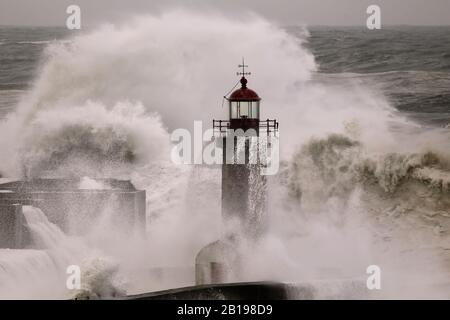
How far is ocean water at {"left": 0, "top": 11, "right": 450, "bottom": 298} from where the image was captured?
845 inches

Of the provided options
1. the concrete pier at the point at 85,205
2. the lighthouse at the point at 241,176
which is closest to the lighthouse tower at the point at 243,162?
the lighthouse at the point at 241,176

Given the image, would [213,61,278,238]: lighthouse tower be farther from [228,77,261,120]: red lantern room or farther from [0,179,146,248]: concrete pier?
[0,179,146,248]: concrete pier

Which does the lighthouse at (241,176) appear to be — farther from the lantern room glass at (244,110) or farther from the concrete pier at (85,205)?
the concrete pier at (85,205)

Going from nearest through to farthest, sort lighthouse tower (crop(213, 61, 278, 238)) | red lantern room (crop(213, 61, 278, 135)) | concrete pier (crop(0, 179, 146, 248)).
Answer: lighthouse tower (crop(213, 61, 278, 238)) < red lantern room (crop(213, 61, 278, 135)) < concrete pier (crop(0, 179, 146, 248))

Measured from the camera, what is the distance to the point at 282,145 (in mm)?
25875

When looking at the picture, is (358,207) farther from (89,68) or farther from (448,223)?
(89,68)

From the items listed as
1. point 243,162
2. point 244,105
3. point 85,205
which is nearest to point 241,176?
point 243,162

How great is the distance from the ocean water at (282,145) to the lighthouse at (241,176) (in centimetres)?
36

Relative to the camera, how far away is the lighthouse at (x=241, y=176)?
63.1 ft

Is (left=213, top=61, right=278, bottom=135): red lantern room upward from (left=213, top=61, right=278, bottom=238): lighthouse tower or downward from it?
upward

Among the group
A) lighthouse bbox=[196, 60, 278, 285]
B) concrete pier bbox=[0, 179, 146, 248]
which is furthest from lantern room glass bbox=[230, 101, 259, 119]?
concrete pier bbox=[0, 179, 146, 248]

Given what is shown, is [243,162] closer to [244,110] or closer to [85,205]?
[244,110]

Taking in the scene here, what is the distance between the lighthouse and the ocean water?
36 cm

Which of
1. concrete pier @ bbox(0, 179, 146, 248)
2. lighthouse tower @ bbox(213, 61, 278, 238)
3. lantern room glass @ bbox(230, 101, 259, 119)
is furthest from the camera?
concrete pier @ bbox(0, 179, 146, 248)
